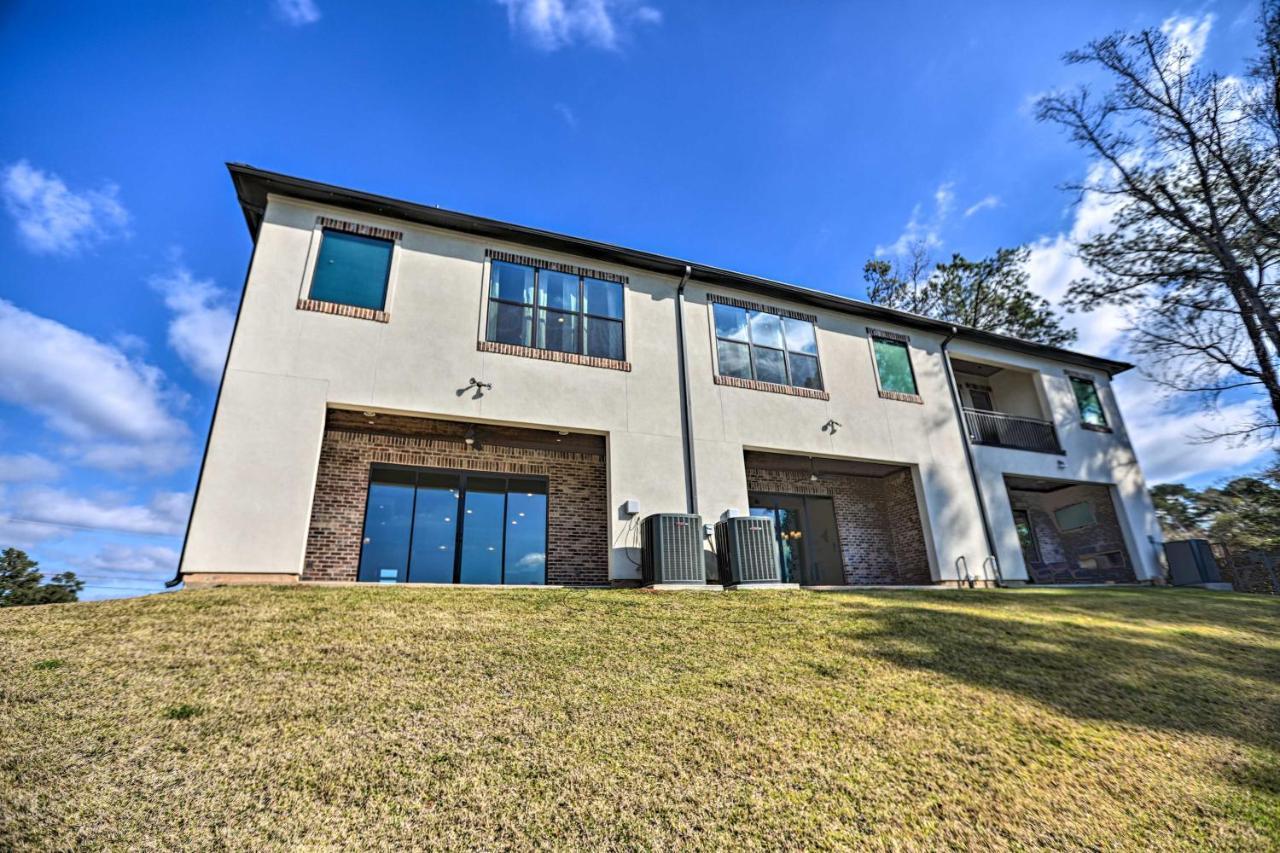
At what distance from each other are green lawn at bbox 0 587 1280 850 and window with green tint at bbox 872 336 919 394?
25.2 feet

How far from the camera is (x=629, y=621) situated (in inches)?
251

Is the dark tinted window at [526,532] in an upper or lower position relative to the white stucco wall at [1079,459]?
lower

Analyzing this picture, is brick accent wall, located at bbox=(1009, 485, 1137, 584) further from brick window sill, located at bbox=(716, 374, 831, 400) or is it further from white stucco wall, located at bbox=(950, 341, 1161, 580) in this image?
brick window sill, located at bbox=(716, 374, 831, 400)

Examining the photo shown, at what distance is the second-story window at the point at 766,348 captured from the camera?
11.8 m

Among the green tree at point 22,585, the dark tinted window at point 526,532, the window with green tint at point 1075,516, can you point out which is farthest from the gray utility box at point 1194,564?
the green tree at point 22,585

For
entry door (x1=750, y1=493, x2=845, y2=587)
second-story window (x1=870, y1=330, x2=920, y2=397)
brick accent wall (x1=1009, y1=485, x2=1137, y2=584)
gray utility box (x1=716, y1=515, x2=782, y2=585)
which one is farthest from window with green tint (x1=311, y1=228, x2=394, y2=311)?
brick accent wall (x1=1009, y1=485, x2=1137, y2=584)

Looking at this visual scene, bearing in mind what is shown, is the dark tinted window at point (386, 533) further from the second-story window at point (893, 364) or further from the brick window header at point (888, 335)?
the brick window header at point (888, 335)

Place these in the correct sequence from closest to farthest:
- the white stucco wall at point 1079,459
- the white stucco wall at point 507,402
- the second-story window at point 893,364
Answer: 1. the white stucco wall at point 507,402
2. the second-story window at point 893,364
3. the white stucco wall at point 1079,459

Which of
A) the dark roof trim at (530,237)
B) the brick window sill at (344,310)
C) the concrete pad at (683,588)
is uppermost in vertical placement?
the dark roof trim at (530,237)

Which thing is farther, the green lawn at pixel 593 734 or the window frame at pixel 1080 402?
the window frame at pixel 1080 402

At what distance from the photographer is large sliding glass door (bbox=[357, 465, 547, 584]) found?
31.5 ft

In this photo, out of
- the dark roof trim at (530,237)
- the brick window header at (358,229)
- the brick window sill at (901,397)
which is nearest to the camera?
the dark roof trim at (530,237)

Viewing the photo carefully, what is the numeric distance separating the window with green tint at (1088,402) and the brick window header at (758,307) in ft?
30.0

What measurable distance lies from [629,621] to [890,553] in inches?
359
